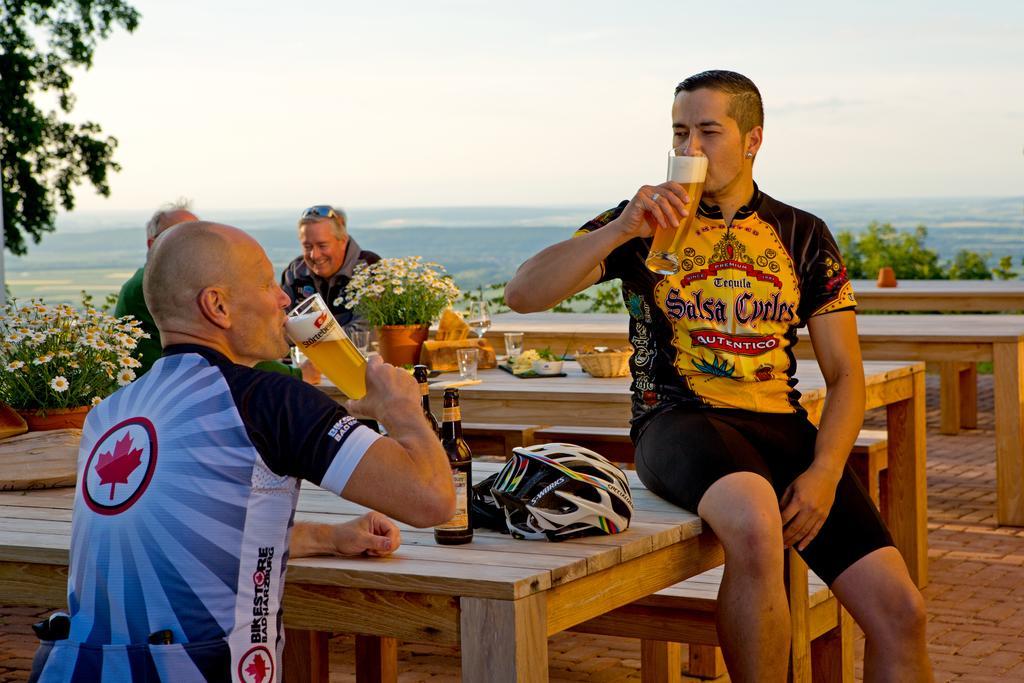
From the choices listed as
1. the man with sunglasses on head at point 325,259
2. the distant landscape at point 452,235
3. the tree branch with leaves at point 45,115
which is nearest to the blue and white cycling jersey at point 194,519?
the man with sunglasses on head at point 325,259

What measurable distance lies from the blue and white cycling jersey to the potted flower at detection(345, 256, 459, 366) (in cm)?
376

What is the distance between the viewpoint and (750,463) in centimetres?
329

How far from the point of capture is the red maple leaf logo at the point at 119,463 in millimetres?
2281

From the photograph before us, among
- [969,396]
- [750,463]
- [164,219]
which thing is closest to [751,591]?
[750,463]

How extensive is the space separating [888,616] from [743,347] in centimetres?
75

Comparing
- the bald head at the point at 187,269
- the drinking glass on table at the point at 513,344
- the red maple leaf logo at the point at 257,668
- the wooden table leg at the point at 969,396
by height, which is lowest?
the wooden table leg at the point at 969,396

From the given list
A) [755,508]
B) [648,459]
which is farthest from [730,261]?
[755,508]

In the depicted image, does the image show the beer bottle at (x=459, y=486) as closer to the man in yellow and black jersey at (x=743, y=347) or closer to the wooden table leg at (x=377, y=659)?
the man in yellow and black jersey at (x=743, y=347)

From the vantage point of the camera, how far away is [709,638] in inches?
143

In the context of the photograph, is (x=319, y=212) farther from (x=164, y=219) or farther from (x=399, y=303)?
(x=399, y=303)

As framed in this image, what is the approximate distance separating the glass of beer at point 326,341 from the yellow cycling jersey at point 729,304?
1.11 meters

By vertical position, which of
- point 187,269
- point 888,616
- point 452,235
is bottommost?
point 888,616

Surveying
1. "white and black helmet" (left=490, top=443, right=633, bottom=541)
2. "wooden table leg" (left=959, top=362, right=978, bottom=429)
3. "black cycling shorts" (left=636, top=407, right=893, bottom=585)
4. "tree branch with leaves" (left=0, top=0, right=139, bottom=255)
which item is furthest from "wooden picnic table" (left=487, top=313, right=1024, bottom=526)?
"tree branch with leaves" (left=0, top=0, right=139, bottom=255)

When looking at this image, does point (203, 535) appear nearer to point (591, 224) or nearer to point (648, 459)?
point (648, 459)
